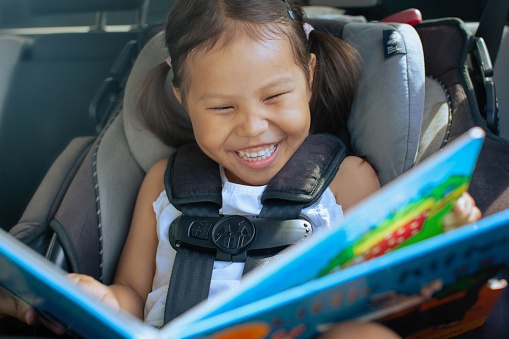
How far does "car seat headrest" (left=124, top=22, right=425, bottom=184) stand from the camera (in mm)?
1247

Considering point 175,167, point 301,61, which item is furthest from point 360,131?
point 175,167

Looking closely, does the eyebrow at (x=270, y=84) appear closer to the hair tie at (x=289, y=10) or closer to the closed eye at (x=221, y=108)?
the closed eye at (x=221, y=108)

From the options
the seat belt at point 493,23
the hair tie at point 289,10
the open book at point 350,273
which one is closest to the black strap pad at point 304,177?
the hair tie at point 289,10

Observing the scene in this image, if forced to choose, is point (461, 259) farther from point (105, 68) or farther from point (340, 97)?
point (105, 68)

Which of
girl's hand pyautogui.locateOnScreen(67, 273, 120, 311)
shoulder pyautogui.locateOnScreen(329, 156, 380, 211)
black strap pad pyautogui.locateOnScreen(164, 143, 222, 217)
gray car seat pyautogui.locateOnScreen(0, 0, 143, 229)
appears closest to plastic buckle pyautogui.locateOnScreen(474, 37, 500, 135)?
shoulder pyautogui.locateOnScreen(329, 156, 380, 211)

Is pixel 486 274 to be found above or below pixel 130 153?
above

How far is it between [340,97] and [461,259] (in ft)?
2.32

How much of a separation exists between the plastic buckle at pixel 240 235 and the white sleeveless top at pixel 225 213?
0.11 ft

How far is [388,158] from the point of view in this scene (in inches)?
49.5

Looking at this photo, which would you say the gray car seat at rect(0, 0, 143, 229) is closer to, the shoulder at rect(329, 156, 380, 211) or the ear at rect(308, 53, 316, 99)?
the ear at rect(308, 53, 316, 99)

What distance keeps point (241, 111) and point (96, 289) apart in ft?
1.39

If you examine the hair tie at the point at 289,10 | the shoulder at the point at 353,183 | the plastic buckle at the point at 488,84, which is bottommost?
the shoulder at the point at 353,183

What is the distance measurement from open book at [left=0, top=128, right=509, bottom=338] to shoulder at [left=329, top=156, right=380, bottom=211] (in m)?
0.41

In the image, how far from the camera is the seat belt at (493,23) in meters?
1.49
